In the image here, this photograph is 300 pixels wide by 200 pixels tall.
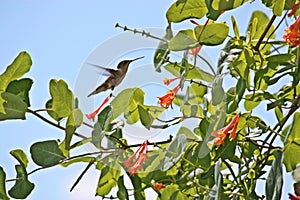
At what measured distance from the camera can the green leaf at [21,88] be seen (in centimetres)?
58

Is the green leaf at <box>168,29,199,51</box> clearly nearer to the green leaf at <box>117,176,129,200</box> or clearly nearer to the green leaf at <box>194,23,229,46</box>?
the green leaf at <box>194,23,229,46</box>

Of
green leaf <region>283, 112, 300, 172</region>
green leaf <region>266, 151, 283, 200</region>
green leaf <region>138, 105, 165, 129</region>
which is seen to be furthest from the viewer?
green leaf <region>138, 105, 165, 129</region>

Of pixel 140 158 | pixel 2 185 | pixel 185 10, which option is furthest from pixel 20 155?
pixel 185 10

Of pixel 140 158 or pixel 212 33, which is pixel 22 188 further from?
pixel 212 33

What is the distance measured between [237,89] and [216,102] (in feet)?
0.09

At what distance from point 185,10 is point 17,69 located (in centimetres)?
19

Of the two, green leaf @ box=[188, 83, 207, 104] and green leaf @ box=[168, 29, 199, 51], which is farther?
green leaf @ box=[188, 83, 207, 104]

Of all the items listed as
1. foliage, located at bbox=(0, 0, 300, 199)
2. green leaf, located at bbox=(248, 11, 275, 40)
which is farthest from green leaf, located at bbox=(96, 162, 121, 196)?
green leaf, located at bbox=(248, 11, 275, 40)

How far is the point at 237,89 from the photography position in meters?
0.51

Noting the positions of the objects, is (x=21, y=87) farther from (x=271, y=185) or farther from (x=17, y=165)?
(x=271, y=185)

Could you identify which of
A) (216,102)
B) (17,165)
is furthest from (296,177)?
(17,165)

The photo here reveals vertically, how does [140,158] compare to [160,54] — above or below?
below

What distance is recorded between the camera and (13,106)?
1.87 feet

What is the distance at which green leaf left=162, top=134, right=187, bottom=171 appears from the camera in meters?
0.51
